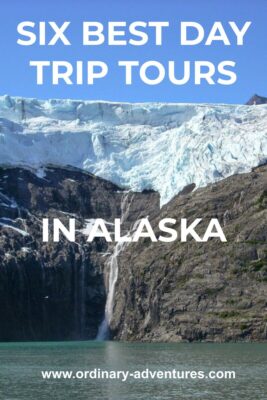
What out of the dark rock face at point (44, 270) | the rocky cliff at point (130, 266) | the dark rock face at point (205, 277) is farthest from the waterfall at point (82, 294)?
the dark rock face at point (205, 277)

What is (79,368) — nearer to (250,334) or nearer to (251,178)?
(250,334)

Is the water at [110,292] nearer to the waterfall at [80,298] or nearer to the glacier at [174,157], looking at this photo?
the waterfall at [80,298]

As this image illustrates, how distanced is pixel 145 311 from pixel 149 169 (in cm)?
3650

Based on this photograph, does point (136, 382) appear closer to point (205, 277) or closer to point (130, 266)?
point (205, 277)

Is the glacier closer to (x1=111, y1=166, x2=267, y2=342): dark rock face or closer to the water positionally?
(x1=111, y1=166, x2=267, y2=342): dark rock face

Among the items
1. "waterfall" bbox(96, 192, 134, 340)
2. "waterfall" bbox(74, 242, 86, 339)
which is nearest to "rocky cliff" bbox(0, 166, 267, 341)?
"waterfall" bbox(74, 242, 86, 339)

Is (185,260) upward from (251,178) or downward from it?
downward

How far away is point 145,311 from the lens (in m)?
168

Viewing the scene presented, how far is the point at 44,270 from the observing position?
180 m

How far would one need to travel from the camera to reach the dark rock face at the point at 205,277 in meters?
157

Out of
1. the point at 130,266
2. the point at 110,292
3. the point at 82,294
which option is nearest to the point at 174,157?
the point at 130,266

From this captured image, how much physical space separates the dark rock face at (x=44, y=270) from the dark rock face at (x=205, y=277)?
649 cm

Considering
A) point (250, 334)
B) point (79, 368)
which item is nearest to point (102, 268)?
point (250, 334)

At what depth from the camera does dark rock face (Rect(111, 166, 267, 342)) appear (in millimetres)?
156875
